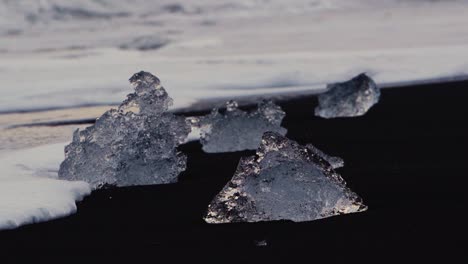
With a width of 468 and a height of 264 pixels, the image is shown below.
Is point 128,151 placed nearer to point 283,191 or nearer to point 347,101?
point 283,191

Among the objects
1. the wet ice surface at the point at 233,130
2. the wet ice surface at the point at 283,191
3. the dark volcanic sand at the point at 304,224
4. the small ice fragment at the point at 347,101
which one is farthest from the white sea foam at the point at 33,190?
the small ice fragment at the point at 347,101

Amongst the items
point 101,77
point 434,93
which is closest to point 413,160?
point 434,93

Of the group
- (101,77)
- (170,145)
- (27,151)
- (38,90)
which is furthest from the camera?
(101,77)

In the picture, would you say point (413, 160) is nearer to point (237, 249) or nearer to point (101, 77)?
point (237, 249)

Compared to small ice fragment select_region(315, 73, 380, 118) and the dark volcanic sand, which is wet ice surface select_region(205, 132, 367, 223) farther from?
small ice fragment select_region(315, 73, 380, 118)

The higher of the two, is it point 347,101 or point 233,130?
point 233,130

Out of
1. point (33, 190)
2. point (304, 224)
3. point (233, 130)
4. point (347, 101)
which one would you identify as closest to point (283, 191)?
point (304, 224)
